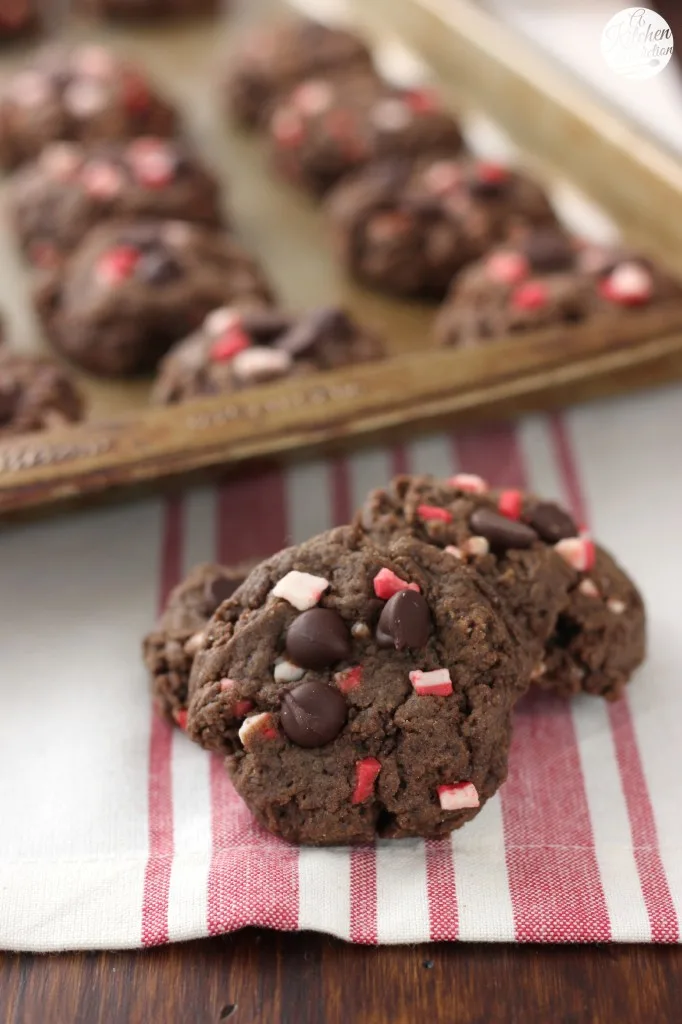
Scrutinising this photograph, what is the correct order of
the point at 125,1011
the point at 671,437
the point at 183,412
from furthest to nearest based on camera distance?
1. the point at 671,437
2. the point at 183,412
3. the point at 125,1011

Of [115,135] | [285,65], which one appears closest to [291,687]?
[115,135]

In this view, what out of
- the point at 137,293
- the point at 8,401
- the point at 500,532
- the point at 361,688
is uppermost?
the point at 500,532

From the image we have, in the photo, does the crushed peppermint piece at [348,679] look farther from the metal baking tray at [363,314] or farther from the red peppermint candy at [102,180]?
the red peppermint candy at [102,180]

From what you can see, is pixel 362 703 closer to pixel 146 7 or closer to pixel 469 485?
pixel 469 485

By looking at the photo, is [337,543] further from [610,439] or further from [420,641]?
[610,439]

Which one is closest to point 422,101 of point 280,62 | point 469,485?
point 280,62

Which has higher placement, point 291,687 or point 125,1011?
point 291,687
